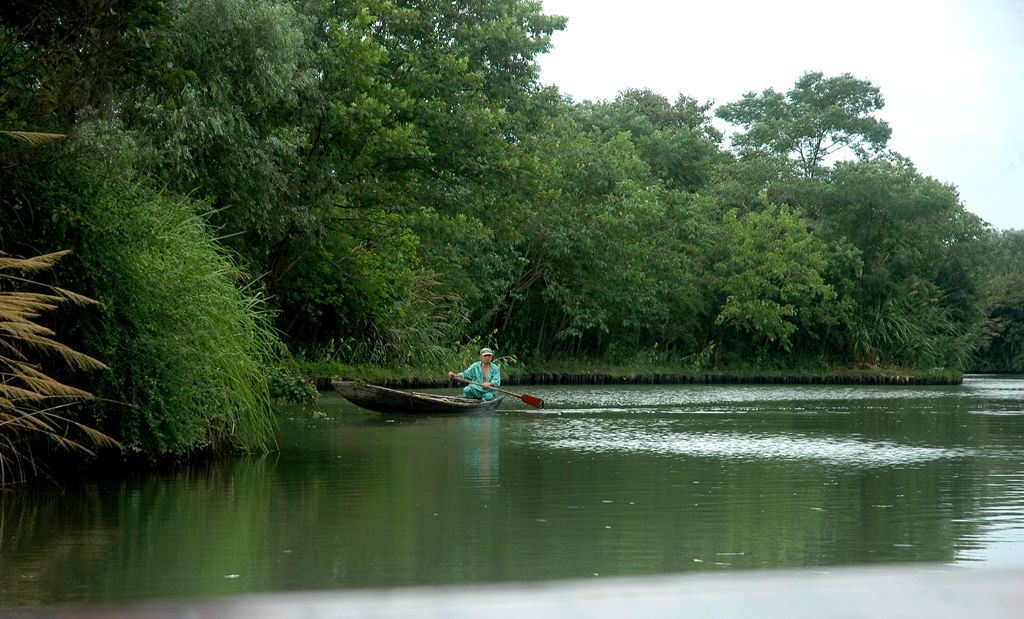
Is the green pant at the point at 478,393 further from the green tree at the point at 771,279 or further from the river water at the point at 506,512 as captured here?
the green tree at the point at 771,279

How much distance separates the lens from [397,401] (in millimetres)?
19891

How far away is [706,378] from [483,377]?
21.1 metres

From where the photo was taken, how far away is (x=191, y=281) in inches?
440

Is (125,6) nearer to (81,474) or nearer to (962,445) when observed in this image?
(81,474)

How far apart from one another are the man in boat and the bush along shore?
716 centimetres

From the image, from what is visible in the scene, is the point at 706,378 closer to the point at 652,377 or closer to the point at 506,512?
the point at 652,377

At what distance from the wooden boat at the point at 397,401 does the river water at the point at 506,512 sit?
311cm

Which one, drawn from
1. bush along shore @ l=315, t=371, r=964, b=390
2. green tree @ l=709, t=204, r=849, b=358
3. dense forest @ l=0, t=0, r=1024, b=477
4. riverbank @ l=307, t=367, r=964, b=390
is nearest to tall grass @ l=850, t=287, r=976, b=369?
dense forest @ l=0, t=0, r=1024, b=477

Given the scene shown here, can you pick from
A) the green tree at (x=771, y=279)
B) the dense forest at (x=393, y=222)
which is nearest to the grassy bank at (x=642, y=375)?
the dense forest at (x=393, y=222)

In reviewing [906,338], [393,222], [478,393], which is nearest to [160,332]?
[478,393]

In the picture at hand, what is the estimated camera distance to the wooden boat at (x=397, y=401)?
19.7 meters

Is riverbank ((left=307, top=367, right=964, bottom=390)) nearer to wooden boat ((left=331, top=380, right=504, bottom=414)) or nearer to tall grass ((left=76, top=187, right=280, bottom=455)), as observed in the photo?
wooden boat ((left=331, top=380, right=504, bottom=414))

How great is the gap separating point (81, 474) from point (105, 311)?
61.9 inches

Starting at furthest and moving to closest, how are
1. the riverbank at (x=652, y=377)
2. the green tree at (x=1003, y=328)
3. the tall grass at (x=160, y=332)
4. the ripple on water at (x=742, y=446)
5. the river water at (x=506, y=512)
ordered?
1. the green tree at (x=1003, y=328)
2. the riverbank at (x=652, y=377)
3. the ripple on water at (x=742, y=446)
4. the tall grass at (x=160, y=332)
5. the river water at (x=506, y=512)
